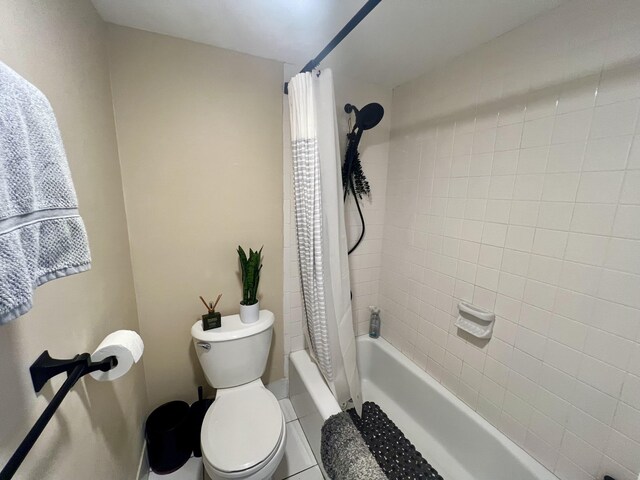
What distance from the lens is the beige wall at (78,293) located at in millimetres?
541

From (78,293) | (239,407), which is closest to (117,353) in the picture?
(78,293)

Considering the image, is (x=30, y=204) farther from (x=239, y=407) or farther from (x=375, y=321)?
(x=375, y=321)

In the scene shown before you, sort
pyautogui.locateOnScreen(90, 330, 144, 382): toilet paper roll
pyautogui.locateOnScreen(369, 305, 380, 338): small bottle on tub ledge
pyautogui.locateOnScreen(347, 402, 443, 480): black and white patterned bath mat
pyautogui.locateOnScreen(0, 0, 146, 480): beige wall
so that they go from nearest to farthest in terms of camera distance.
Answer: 1. pyautogui.locateOnScreen(0, 0, 146, 480): beige wall
2. pyautogui.locateOnScreen(90, 330, 144, 382): toilet paper roll
3. pyautogui.locateOnScreen(347, 402, 443, 480): black and white patterned bath mat
4. pyautogui.locateOnScreen(369, 305, 380, 338): small bottle on tub ledge

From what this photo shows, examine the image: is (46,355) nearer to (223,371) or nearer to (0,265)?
(0,265)

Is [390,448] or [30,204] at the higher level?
[30,204]

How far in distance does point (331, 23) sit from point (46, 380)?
1537 millimetres

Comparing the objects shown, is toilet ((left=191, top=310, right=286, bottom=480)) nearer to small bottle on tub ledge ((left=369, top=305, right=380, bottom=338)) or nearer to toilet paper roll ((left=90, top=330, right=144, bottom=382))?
toilet paper roll ((left=90, top=330, right=144, bottom=382))

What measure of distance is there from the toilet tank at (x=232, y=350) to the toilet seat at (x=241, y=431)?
81 millimetres

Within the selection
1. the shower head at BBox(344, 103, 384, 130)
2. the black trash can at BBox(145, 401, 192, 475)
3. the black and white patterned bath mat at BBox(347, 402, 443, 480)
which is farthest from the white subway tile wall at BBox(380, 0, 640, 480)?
the black trash can at BBox(145, 401, 192, 475)

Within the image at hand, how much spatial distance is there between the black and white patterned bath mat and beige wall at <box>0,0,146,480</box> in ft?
3.91

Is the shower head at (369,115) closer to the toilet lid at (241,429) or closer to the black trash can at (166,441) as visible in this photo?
the toilet lid at (241,429)

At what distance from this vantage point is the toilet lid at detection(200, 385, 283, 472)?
1008 millimetres

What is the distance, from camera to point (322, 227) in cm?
123

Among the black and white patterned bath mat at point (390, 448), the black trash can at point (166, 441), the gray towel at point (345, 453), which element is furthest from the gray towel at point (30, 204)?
the black and white patterned bath mat at point (390, 448)
